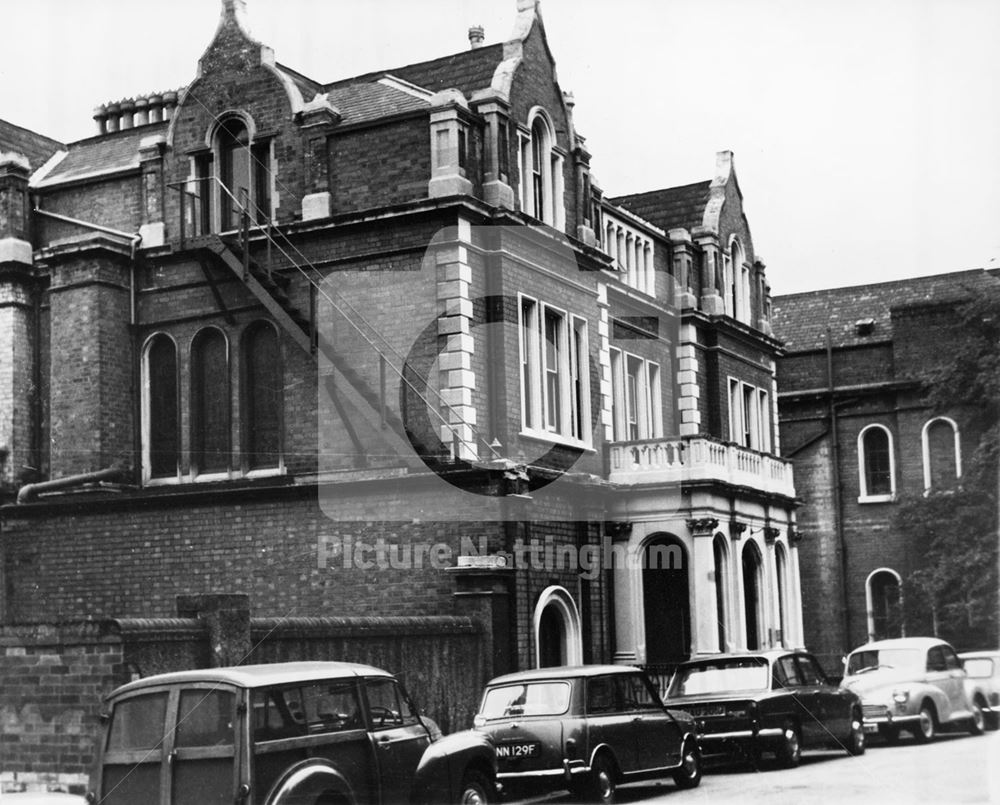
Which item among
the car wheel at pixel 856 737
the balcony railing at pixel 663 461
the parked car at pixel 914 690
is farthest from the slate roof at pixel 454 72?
the car wheel at pixel 856 737

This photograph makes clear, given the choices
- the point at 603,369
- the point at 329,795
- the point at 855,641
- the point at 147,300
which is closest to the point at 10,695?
the point at 329,795

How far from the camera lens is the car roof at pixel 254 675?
12.5 m

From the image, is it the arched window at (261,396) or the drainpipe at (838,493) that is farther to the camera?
the drainpipe at (838,493)

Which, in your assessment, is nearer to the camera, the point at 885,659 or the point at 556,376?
the point at 885,659

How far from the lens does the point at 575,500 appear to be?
27.9m

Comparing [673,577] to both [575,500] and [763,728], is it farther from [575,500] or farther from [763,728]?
[763,728]

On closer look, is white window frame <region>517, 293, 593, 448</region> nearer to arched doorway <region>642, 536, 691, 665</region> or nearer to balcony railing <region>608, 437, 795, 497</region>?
balcony railing <region>608, 437, 795, 497</region>

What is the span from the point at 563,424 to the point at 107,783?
53.4ft

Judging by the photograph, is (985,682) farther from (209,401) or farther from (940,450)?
(940,450)

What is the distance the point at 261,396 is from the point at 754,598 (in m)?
13.5

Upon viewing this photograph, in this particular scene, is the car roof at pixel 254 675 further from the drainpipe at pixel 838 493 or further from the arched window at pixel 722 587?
the drainpipe at pixel 838 493

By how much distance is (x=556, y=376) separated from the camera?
92.5 feet

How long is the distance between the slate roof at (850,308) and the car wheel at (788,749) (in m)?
25.2

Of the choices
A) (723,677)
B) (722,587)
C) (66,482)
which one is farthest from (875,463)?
(66,482)
